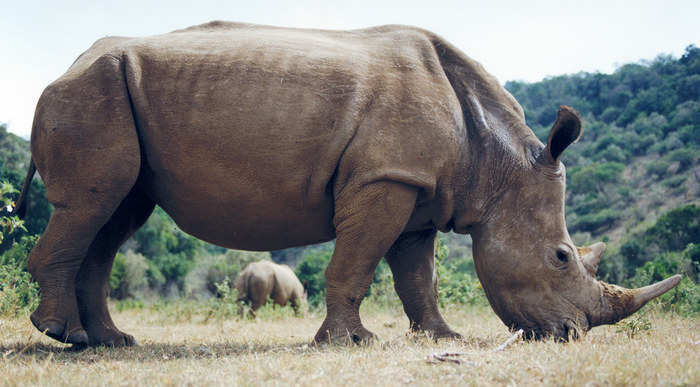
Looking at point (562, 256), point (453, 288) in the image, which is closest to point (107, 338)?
point (562, 256)

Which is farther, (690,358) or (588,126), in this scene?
(588,126)

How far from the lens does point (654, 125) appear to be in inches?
869

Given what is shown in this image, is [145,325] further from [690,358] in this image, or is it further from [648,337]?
[690,358]

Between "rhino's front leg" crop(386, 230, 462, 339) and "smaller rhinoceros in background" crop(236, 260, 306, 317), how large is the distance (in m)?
8.22

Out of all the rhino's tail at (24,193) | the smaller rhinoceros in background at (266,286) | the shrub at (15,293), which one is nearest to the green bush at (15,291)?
the shrub at (15,293)

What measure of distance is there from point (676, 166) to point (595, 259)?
15.4 m

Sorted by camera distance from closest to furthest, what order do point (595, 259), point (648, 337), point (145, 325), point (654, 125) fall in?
point (648, 337), point (595, 259), point (145, 325), point (654, 125)

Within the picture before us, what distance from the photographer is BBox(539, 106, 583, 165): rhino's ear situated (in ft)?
16.4

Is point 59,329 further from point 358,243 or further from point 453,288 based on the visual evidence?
point 453,288

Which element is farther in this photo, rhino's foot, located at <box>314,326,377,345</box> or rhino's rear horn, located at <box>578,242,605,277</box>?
rhino's rear horn, located at <box>578,242,605,277</box>

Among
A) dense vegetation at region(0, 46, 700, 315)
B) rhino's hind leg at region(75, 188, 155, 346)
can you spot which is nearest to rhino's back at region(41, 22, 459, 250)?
rhino's hind leg at region(75, 188, 155, 346)

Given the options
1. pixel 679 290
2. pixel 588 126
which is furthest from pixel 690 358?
pixel 588 126

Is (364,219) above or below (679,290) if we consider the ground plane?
above

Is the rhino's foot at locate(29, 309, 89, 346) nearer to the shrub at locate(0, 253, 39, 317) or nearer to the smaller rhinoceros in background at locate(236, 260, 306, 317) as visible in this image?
the shrub at locate(0, 253, 39, 317)
